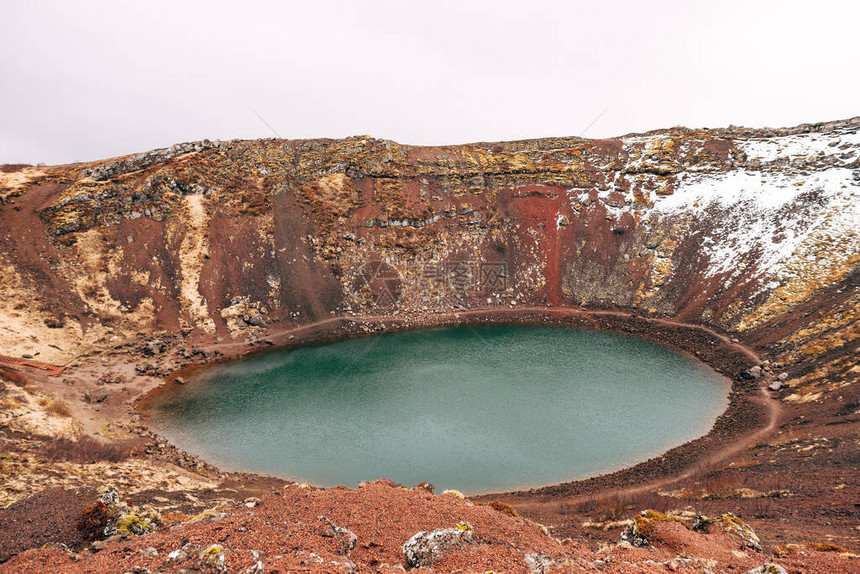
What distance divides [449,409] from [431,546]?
29.7 metres

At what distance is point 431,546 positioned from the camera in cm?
1377

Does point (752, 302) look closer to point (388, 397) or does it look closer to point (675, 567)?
point (388, 397)

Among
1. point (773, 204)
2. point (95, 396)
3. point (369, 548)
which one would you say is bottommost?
point (95, 396)

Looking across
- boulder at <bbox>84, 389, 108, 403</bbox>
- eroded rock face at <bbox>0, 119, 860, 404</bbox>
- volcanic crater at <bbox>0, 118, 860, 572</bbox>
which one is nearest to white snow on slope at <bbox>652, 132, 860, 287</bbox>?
eroded rock face at <bbox>0, 119, 860, 404</bbox>

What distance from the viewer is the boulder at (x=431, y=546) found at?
44.5ft

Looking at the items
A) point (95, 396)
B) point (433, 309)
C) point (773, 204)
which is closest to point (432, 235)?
point (433, 309)

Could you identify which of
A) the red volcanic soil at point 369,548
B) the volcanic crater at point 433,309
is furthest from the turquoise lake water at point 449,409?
the red volcanic soil at point 369,548

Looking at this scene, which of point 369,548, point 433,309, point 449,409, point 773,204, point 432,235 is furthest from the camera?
point 432,235

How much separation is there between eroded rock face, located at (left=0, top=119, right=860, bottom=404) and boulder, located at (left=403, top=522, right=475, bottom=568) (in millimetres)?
48842

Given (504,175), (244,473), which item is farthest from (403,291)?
(244,473)

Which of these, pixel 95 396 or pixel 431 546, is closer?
pixel 431 546

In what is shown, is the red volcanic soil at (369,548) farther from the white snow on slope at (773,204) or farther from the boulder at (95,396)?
the white snow on slope at (773,204)

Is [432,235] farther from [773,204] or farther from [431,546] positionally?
[431,546]

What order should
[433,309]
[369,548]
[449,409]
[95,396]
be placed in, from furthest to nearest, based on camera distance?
[433,309], [95,396], [449,409], [369,548]
